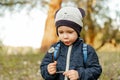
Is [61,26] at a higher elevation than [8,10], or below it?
below

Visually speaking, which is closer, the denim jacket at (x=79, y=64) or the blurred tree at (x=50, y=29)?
the denim jacket at (x=79, y=64)

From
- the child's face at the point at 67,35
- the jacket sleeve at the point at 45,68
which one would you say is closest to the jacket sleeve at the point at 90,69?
the child's face at the point at 67,35

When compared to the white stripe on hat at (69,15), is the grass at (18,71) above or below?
below

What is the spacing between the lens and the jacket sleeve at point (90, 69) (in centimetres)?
504

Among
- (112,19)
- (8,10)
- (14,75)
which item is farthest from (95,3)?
(14,75)

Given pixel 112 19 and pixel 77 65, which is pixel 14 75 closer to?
pixel 77 65

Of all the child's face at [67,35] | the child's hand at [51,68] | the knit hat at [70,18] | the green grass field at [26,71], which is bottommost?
the green grass field at [26,71]

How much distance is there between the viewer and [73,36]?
512cm

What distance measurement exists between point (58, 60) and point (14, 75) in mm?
6019

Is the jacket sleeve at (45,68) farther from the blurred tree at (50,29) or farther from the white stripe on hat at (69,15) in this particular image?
the blurred tree at (50,29)

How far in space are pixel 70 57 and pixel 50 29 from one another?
728 inches

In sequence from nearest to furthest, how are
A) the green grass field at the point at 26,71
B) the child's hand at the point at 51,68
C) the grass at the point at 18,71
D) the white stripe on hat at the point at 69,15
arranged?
1. the child's hand at the point at 51,68
2. the white stripe on hat at the point at 69,15
3. the green grass field at the point at 26,71
4. the grass at the point at 18,71

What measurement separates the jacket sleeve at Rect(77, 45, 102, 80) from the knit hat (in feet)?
1.00

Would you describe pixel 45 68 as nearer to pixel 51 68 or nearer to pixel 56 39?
pixel 51 68
